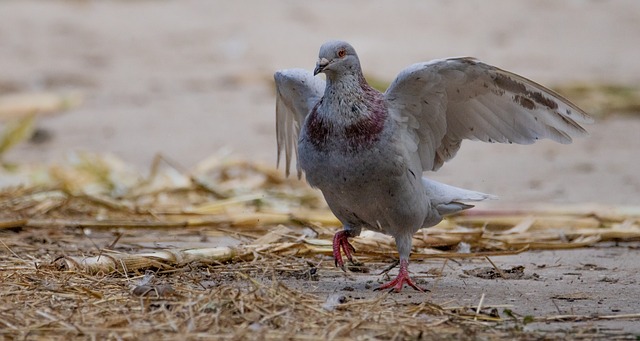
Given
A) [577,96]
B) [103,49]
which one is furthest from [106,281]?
[103,49]

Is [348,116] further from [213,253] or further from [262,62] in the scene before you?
[262,62]

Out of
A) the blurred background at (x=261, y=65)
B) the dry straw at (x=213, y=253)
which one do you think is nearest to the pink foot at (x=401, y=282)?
the dry straw at (x=213, y=253)

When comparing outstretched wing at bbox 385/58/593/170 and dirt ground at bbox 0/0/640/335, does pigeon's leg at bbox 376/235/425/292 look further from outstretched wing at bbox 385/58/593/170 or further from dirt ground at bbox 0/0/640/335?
dirt ground at bbox 0/0/640/335

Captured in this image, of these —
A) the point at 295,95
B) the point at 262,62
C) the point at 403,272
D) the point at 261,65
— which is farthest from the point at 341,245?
the point at 262,62

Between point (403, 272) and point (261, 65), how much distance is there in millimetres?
8202

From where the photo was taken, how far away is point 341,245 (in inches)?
181

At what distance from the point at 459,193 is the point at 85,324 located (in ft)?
6.46

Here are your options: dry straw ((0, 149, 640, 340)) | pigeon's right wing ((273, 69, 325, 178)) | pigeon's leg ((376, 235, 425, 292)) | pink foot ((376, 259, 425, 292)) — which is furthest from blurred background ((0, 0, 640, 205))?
pink foot ((376, 259, 425, 292))

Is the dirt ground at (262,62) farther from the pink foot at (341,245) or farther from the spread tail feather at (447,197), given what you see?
the pink foot at (341,245)

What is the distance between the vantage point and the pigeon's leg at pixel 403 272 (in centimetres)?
411

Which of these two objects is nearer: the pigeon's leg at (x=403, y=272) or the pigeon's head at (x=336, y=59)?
the pigeon's leg at (x=403, y=272)

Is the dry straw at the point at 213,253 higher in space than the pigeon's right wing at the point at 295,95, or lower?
lower

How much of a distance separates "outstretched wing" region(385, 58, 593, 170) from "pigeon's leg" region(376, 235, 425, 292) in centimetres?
39

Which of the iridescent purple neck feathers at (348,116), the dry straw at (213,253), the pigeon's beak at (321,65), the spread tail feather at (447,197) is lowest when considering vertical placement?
the dry straw at (213,253)
